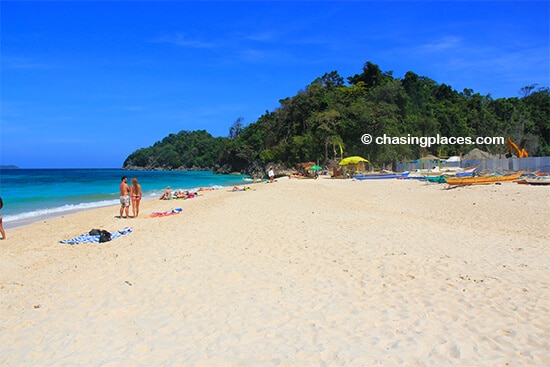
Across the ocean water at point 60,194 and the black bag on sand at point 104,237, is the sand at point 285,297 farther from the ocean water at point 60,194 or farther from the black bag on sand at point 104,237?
the ocean water at point 60,194

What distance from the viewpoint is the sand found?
147 inches

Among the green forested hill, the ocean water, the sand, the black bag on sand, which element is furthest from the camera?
the green forested hill

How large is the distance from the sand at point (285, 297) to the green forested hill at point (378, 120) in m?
35.7

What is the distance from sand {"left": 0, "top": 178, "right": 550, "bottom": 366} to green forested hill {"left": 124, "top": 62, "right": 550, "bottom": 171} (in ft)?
117

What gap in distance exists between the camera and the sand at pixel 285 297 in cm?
372

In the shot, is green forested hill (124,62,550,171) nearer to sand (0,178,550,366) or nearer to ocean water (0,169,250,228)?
ocean water (0,169,250,228)

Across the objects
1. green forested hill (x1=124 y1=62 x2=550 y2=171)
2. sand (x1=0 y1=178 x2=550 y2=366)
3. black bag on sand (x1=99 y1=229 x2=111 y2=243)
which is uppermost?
green forested hill (x1=124 y1=62 x2=550 y2=171)

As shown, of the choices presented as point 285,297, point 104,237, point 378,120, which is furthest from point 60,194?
point 378,120

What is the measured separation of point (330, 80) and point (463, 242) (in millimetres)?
71992

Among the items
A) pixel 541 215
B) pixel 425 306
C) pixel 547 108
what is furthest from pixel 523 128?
pixel 425 306

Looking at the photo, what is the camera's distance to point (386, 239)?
27.7 feet

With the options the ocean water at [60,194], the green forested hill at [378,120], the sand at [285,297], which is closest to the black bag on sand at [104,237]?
the sand at [285,297]

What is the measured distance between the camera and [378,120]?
4528 cm

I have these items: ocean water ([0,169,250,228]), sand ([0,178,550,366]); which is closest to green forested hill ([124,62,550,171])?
ocean water ([0,169,250,228])
